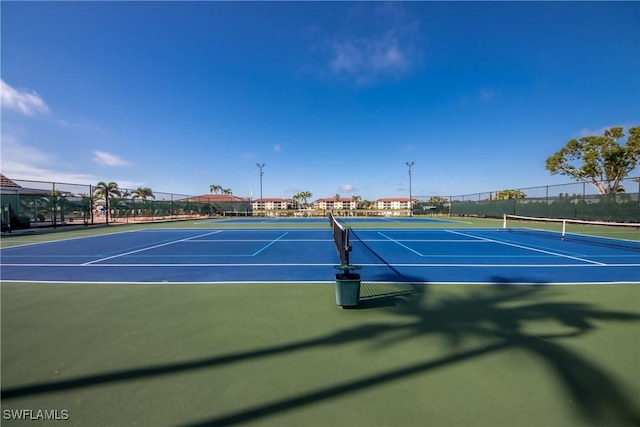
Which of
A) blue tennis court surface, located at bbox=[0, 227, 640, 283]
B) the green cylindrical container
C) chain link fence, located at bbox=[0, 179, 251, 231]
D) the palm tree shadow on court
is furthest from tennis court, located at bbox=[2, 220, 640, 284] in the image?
chain link fence, located at bbox=[0, 179, 251, 231]

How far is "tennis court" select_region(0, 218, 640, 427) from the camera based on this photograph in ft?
8.29

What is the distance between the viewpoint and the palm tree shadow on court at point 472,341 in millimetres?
2611

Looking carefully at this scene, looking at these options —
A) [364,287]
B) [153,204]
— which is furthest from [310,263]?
[153,204]

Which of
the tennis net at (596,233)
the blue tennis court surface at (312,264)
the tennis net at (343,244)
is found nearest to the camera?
the tennis net at (343,244)

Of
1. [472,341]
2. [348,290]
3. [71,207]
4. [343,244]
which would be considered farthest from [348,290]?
[71,207]

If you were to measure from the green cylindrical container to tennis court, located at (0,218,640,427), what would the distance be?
170 mm

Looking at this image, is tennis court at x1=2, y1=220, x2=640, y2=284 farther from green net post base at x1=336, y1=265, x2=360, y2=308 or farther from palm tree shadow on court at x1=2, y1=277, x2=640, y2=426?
green net post base at x1=336, y1=265, x2=360, y2=308

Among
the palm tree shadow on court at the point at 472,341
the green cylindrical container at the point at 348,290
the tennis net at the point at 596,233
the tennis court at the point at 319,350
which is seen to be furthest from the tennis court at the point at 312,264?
the green cylindrical container at the point at 348,290

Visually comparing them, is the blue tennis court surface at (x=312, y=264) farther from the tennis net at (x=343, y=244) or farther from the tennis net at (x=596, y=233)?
the tennis net at (x=596, y=233)

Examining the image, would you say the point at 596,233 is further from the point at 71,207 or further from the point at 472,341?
the point at 71,207

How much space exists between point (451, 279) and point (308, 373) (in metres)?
5.03

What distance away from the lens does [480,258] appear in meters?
9.60

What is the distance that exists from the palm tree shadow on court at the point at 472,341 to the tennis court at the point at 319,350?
0.02 meters

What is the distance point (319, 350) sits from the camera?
11.6 ft
